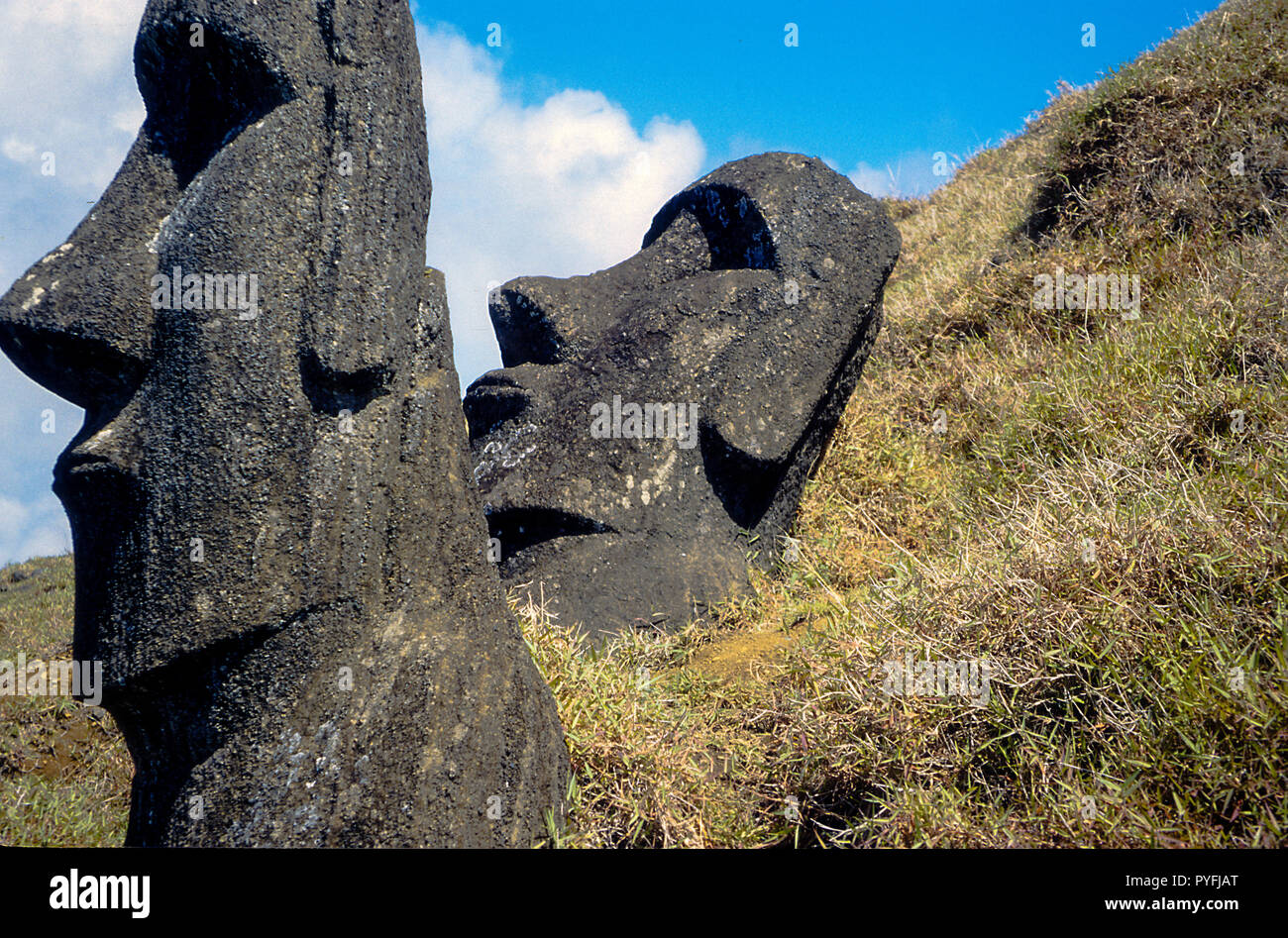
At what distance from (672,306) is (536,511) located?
3.94ft

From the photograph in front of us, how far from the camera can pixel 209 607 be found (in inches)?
74.7

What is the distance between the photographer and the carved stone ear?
2.04 metres

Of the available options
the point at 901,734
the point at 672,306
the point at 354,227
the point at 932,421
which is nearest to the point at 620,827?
the point at 901,734

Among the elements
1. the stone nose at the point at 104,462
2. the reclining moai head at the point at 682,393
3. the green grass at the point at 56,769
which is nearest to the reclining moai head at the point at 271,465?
the stone nose at the point at 104,462

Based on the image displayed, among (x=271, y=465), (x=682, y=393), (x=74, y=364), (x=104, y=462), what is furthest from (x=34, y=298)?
(x=682, y=393)

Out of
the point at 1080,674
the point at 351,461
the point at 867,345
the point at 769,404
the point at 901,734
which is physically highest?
the point at 867,345

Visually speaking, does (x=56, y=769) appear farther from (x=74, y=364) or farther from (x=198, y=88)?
(x=198, y=88)

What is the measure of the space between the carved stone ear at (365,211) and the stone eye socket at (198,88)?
17cm

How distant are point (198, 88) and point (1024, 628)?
2605 millimetres

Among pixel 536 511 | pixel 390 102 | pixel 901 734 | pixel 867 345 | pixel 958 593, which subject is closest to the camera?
pixel 390 102

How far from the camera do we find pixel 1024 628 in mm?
2445

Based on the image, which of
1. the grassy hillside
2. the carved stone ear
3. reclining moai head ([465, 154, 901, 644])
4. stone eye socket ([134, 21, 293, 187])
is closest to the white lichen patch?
stone eye socket ([134, 21, 293, 187])

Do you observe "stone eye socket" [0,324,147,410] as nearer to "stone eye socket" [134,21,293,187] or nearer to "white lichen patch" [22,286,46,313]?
"white lichen patch" [22,286,46,313]

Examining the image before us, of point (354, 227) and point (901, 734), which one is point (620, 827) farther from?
point (354, 227)
